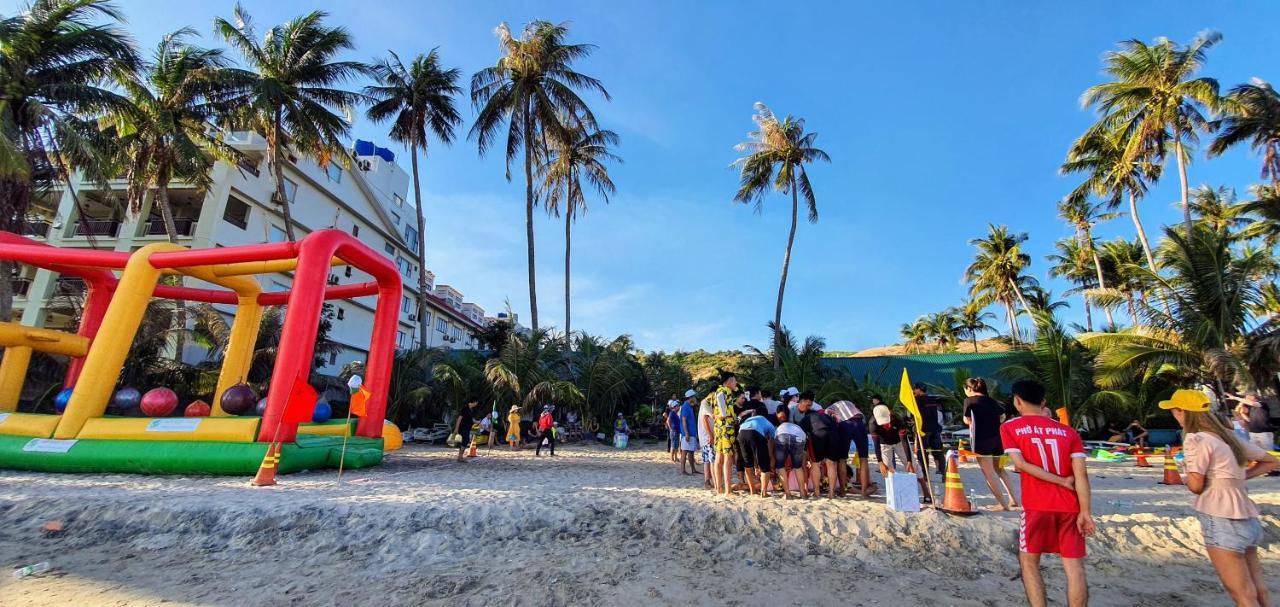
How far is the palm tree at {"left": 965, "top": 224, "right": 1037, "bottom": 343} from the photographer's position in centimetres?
3259

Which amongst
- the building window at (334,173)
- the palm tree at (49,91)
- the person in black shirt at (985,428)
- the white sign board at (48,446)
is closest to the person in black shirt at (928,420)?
the person in black shirt at (985,428)

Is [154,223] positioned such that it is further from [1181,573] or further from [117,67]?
[1181,573]

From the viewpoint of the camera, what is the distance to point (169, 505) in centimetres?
607

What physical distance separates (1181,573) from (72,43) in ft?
79.2

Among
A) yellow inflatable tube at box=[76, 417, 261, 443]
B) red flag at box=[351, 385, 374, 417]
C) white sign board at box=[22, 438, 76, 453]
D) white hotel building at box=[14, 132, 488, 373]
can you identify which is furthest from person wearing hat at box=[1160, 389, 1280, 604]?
white hotel building at box=[14, 132, 488, 373]

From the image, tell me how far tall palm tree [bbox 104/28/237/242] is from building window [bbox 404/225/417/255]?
1524 centimetres

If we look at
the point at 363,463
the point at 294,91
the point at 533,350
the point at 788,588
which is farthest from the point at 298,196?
the point at 788,588

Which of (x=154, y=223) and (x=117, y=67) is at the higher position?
(x=117, y=67)

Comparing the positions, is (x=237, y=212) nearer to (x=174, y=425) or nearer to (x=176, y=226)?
(x=176, y=226)

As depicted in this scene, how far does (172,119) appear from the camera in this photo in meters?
18.0

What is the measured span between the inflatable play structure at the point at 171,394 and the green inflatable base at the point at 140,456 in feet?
0.06

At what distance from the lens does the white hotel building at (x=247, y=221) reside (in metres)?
22.1

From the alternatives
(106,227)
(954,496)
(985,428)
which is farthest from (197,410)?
(106,227)

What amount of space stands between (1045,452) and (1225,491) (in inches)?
40.8
